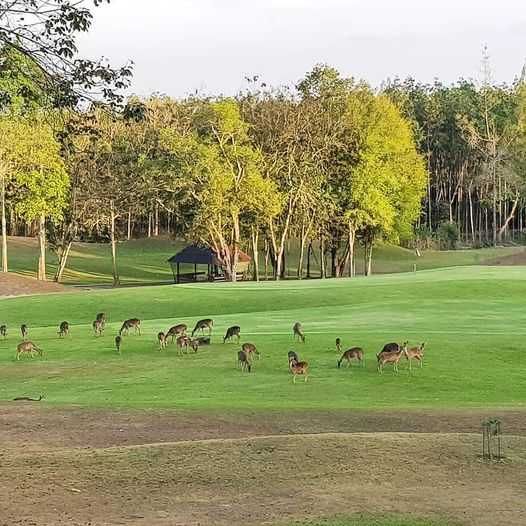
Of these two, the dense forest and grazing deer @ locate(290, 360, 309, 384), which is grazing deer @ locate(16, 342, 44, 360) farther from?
the dense forest

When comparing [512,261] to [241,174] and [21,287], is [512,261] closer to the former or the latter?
[241,174]

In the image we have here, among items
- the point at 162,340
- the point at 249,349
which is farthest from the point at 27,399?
the point at 162,340

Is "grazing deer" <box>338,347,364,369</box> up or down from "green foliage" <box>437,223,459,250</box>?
down

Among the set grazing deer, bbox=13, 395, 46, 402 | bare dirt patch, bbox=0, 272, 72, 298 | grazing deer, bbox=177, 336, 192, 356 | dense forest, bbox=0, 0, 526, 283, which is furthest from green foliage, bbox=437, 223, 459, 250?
grazing deer, bbox=13, 395, 46, 402

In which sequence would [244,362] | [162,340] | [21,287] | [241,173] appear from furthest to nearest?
[241,173], [21,287], [162,340], [244,362]

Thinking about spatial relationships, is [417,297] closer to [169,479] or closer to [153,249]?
[169,479]

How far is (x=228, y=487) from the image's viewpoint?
10.5 meters

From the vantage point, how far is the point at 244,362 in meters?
22.9

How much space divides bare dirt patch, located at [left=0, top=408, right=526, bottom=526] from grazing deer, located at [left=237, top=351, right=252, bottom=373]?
7.20 m

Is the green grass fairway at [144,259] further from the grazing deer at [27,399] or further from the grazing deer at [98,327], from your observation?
the grazing deer at [27,399]

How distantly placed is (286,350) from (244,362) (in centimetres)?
288

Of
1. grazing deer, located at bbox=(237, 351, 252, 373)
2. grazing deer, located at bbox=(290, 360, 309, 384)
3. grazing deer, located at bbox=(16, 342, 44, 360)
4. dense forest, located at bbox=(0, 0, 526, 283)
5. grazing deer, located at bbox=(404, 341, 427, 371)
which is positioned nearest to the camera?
grazing deer, located at bbox=(290, 360, 309, 384)

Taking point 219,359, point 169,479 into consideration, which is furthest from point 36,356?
point 169,479

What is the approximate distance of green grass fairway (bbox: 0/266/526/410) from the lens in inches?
785
